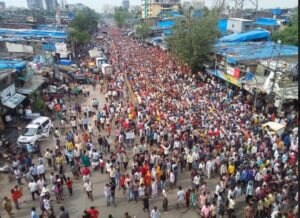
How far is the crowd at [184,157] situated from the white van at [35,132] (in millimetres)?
986

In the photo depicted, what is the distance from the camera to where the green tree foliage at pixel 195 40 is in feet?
97.5

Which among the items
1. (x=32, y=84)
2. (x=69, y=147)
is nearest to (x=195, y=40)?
(x=32, y=84)

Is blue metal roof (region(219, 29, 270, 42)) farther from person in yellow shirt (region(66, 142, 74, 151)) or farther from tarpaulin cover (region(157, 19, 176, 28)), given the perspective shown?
tarpaulin cover (region(157, 19, 176, 28))

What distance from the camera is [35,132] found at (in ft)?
59.1

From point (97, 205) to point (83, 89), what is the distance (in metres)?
19.0

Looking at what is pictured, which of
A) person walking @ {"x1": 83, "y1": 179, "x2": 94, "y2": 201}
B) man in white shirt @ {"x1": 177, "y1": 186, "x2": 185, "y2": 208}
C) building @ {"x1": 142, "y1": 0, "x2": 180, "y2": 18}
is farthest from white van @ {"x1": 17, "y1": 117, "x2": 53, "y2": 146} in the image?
building @ {"x1": 142, "y1": 0, "x2": 180, "y2": 18}

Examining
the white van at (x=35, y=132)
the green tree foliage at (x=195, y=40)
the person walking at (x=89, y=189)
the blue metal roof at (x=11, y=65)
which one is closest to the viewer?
the person walking at (x=89, y=189)

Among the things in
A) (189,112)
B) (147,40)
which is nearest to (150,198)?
(189,112)

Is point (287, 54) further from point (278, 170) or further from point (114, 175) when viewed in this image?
point (114, 175)

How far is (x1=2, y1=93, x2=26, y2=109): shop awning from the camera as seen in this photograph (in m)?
20.4

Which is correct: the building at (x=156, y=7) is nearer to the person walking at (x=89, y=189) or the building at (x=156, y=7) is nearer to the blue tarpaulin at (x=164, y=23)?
the blue tarpaulin at (x=164, y=23)

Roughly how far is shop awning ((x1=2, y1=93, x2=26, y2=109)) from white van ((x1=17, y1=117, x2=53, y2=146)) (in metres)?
2.70

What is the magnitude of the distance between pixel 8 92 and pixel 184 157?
12.7 meters

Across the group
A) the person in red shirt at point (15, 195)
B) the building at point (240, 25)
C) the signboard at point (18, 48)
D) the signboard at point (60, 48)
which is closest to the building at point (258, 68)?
the person in red shirt at point (15, 195)
